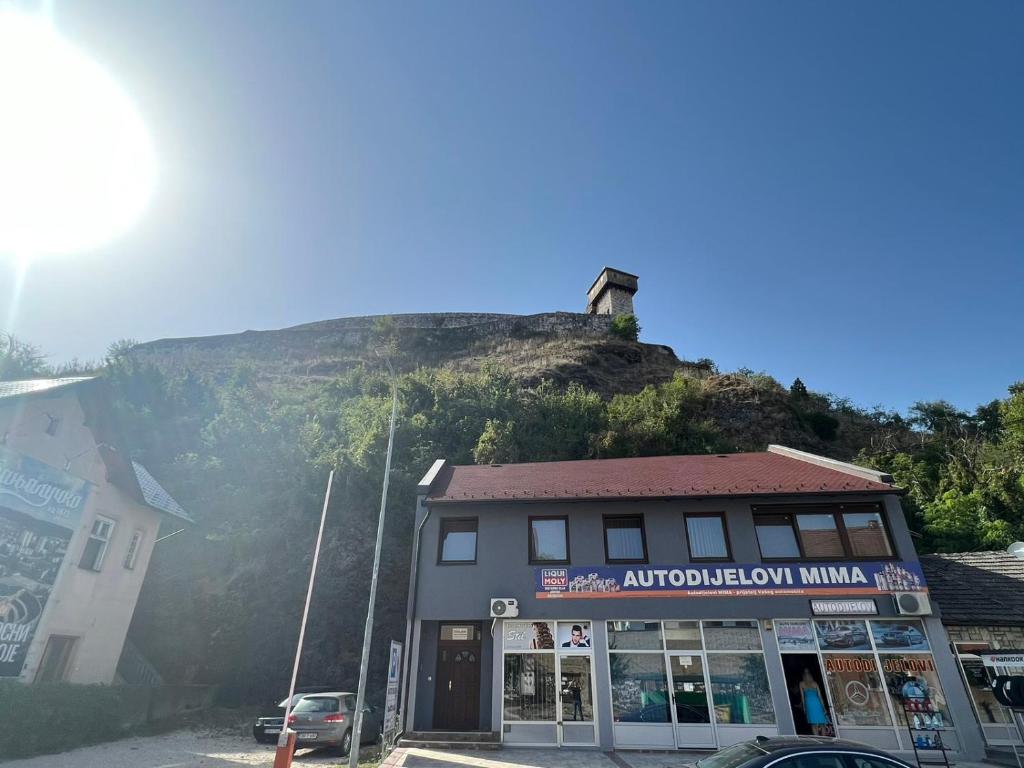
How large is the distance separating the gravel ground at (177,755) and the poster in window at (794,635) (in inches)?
440

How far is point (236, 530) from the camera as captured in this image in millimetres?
26859

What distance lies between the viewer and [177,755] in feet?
42.1

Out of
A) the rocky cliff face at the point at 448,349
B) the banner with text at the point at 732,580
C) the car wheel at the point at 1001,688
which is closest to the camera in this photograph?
the car wheel at the point at 1001,688

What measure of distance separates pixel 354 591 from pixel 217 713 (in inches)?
256

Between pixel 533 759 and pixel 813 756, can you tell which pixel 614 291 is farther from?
pixel 813 756

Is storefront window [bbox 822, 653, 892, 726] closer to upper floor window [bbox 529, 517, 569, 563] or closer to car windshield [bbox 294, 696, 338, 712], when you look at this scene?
upper floor window [bbox 529, 517, 569, 563]

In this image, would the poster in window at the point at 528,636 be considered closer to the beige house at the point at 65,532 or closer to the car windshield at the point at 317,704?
the car windshield at the point at 317,704

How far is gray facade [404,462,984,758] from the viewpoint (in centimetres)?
1359

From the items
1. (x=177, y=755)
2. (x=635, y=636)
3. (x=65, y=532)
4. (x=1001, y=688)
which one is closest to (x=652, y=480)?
(x=635, y=636)

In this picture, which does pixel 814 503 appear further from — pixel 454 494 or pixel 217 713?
pixel 217 713

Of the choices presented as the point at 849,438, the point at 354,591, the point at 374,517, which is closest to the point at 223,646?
the point at 354,591

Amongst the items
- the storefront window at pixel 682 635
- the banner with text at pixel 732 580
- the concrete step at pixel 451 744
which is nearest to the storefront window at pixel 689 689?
the storefront window at pixel 682 635

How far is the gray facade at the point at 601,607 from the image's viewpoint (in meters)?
13.6

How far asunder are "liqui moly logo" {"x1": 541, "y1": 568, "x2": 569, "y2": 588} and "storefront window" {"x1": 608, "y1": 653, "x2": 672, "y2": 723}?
225cm
